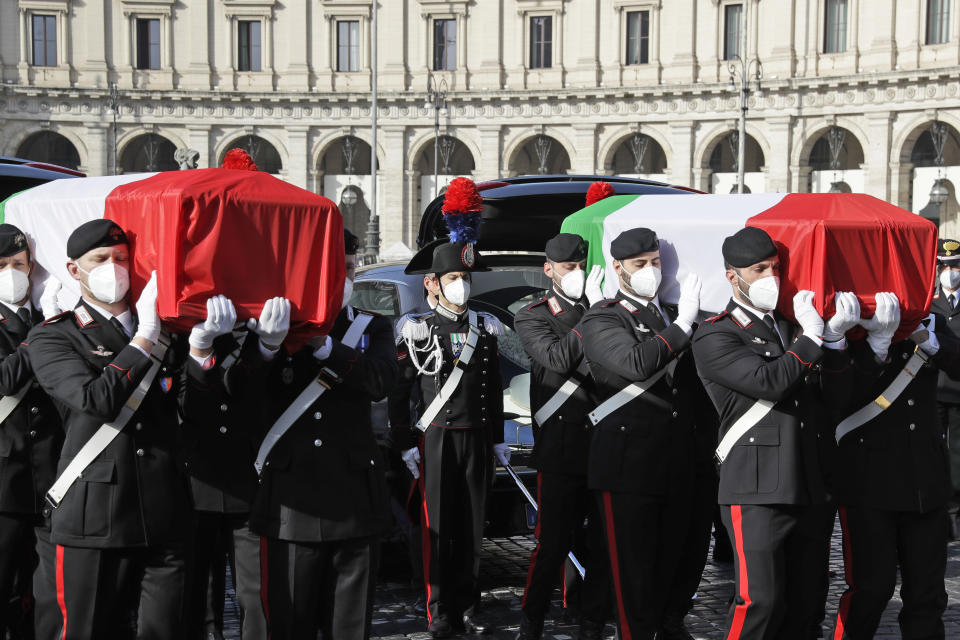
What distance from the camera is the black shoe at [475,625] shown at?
5805mm

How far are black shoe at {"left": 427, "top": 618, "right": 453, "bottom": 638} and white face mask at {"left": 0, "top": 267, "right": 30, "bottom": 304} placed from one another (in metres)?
2.40

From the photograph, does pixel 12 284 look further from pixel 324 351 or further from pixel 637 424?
pixel 637 424

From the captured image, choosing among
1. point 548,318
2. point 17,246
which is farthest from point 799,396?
point 17,246

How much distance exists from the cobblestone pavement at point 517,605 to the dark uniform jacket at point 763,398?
1563 millimetres

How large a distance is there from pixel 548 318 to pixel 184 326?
2.20 meters

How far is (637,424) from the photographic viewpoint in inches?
198

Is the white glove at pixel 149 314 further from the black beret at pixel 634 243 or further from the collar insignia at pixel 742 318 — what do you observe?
the collar insignia at pixel 742 318

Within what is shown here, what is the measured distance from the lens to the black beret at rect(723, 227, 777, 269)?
445 cm

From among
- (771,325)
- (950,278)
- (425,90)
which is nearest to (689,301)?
(771,325)

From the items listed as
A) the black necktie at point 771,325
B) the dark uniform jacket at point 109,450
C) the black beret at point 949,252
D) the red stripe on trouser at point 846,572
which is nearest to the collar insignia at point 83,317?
the dark uniform jacket at point 109,450

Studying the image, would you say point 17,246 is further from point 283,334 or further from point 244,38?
point 244,38

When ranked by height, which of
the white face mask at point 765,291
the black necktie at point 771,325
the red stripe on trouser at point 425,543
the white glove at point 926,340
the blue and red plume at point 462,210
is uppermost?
the blue and red plume at point 462,210

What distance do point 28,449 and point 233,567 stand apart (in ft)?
3.07

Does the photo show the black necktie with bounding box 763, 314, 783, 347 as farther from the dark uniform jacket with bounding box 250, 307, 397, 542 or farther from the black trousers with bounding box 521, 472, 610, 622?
the dark uniform jacket with bounding box 250, 307, 397, 542
